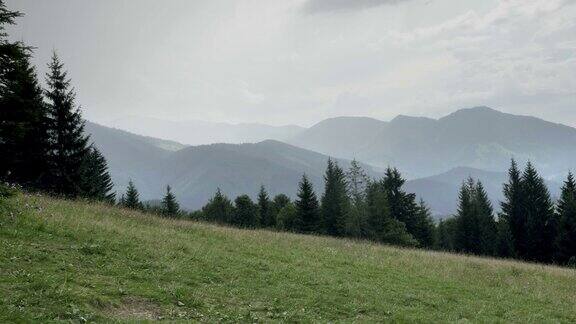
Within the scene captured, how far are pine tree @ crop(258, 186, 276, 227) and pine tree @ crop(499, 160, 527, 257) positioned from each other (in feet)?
153

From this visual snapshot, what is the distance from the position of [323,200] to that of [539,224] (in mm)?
37105

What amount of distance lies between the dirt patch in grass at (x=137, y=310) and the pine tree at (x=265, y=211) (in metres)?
88.3

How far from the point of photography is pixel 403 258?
24562 mm

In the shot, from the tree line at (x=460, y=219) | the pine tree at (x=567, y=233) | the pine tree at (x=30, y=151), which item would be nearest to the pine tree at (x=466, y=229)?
the tree line at (x=460, y=219)

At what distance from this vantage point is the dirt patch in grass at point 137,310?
1068cm

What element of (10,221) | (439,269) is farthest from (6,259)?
(439,269)

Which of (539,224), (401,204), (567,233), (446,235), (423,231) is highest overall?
(401,204)

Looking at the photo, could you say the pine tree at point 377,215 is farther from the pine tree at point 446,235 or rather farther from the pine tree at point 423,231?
the pine tree at point 446,235

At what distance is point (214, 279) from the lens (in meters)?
15.1

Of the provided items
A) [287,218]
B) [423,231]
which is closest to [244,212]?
[287,218]

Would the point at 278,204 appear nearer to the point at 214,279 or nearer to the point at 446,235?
the point at 446,235

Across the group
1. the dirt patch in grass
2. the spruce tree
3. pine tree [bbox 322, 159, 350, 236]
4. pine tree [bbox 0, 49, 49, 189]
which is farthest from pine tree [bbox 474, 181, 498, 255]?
the dirt patch in grass

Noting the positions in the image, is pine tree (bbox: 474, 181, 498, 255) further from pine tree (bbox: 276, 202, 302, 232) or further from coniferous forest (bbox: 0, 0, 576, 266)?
pine tree (bbox: 276, 202, 302, 232)

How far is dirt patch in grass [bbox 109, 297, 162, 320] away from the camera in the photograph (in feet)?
35.0
